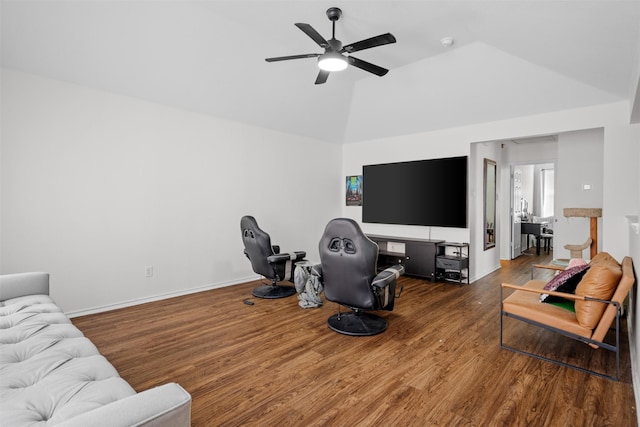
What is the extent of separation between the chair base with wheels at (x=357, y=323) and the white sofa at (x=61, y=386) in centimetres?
206

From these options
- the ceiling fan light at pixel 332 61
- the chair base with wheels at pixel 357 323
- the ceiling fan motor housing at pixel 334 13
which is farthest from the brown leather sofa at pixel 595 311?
the ceiling fan motor housing at pixel 334 13

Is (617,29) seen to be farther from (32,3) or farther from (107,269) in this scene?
(107,269)

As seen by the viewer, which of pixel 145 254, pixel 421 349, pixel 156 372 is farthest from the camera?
pixel 145 254

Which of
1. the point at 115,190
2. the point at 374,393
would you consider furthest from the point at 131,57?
the point at 374,393

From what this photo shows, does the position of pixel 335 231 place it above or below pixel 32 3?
below

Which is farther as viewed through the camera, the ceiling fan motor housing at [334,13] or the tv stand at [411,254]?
the tv stand at [411,254]

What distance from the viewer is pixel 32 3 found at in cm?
275

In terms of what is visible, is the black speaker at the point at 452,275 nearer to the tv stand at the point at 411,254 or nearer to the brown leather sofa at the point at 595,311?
the tv stand at the point at 411,254

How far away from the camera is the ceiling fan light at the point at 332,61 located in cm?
289

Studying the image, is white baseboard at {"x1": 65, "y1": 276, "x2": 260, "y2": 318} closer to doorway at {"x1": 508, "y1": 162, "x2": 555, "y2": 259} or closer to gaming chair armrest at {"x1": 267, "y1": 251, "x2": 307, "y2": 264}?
gaming chair armrest at {"x1": 267, "y1": 251, "x2": 307, "y2": 264}

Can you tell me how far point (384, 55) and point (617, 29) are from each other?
7.44ft

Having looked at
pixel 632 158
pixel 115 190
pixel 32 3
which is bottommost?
pixel 115 190

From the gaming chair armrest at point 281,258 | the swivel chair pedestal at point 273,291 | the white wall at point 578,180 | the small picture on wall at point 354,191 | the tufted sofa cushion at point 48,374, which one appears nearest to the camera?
the tufted sofa cushion at point 48,374

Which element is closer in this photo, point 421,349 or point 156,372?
point 156,372
